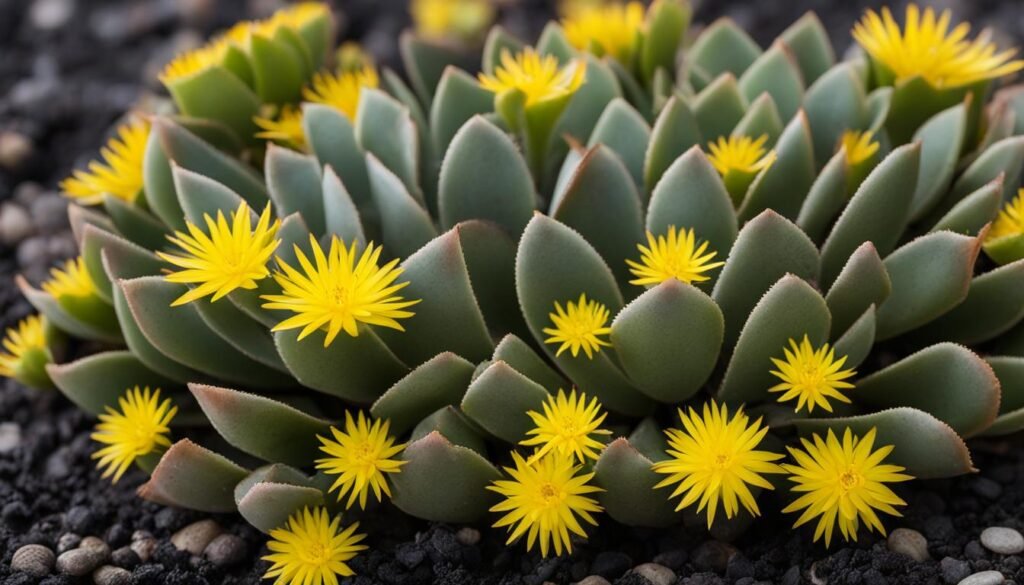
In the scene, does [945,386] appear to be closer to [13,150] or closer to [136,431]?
[136,431]

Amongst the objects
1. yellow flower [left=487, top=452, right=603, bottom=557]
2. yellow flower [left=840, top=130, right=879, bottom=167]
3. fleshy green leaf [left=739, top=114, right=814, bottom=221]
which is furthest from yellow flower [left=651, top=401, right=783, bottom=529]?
yellow flower [left=840, top=130, right=879, bottom=167]

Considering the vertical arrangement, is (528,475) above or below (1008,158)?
below

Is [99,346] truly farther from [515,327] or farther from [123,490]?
[515,327]

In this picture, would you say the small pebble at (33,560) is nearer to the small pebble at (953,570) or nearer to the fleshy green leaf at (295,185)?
the fleshy green leaf at (295,185)

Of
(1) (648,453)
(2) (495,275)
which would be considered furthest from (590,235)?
(1) (648,453)

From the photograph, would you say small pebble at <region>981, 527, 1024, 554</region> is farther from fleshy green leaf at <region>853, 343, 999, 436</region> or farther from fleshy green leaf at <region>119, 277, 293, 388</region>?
fleshy green leaf at <region>119, 277, 293, 388</region>

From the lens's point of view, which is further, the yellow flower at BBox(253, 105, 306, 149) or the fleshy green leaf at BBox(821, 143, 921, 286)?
the yellow flower at BBox(253, 105, 306, 149)
